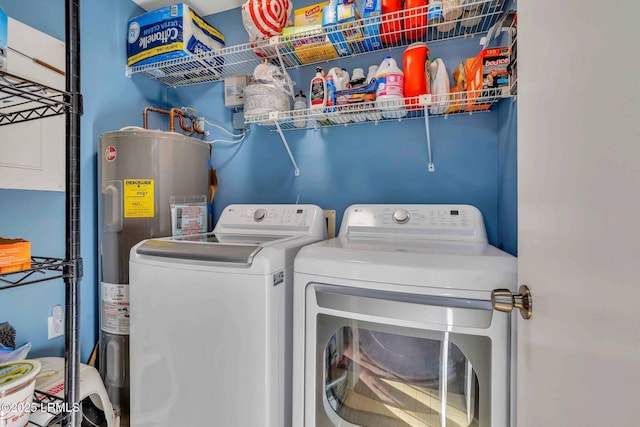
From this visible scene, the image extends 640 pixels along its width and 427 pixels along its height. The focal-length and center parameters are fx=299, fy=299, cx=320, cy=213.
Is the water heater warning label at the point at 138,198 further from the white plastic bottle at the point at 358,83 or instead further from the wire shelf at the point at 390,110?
the white plastic bottle at the point at 358,83

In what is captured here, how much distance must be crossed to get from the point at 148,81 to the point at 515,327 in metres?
2.39

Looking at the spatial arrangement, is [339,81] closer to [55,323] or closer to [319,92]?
[319,92]

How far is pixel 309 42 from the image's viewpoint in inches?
61.2

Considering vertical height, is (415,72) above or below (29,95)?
above

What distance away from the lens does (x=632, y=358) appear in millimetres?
305

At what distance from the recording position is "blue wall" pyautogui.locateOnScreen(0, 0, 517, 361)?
1378 millimetres

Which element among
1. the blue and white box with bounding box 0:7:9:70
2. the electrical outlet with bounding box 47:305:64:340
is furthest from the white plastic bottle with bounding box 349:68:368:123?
the electrical outlet with bounding box 47:305:64:340

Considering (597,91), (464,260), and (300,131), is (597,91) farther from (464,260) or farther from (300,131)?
(300,131)

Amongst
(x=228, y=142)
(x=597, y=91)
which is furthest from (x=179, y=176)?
(x=597, y=91)

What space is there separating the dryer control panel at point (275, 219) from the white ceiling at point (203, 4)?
4.40 feet

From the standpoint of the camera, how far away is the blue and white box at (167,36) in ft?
5.57

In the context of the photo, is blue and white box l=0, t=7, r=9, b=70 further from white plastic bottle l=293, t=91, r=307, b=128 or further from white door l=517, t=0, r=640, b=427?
white door l=517, t=0, r=640, b=427

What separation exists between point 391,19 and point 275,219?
1116 mm

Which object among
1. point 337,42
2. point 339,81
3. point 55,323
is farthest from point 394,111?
point 55,323
